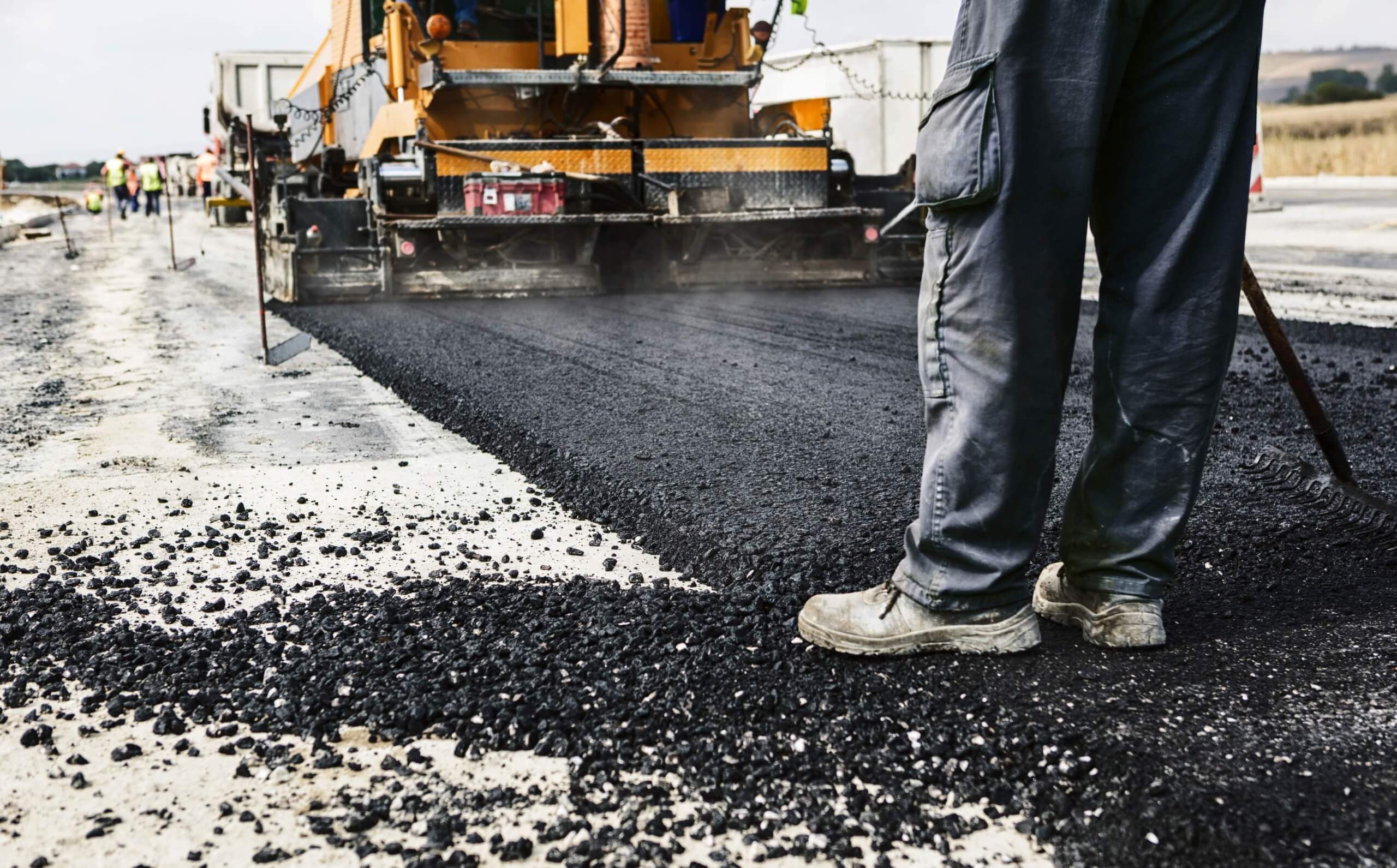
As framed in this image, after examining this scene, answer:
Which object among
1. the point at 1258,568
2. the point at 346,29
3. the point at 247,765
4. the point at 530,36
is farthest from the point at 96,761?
the point at 346,29

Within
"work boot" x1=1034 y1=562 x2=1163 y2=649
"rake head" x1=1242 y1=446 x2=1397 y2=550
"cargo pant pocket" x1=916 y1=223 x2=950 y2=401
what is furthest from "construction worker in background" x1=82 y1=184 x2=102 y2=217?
"work boot" x1=1034 y1=562 x2=1163 y2=649

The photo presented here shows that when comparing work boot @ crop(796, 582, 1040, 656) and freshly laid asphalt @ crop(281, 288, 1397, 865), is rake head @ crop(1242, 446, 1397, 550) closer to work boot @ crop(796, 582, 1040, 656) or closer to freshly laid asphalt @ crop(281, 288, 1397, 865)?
freshly laid asphalt @ crop(281, 288, 1397, 865)

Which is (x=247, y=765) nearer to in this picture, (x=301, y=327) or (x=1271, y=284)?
(x=301, y=327)

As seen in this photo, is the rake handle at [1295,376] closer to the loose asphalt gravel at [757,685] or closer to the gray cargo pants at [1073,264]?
the loose asphalt gravel at [757,685]

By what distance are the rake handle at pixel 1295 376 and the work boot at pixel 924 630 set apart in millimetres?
840

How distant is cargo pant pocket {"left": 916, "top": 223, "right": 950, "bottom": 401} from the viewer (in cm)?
232

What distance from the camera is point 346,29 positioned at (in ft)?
38.2

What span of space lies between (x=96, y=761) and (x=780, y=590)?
1368mm

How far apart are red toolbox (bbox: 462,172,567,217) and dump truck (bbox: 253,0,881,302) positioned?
0.01 metres

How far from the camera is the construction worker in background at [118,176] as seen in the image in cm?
3066

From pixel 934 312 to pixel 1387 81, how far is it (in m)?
118

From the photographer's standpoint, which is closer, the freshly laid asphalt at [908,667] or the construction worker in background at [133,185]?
the freshly laid asphalt at [908,667]

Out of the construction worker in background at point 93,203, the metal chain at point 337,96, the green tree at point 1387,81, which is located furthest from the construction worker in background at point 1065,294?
the green tree at point 1387,81

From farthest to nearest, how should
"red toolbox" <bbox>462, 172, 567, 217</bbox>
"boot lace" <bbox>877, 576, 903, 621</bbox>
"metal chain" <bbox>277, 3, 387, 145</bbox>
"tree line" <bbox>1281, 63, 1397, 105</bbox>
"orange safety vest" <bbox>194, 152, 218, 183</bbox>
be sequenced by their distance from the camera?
"tree line" <bbox>1281, 63, 1397, 105</bbox> < "orange safety vest" <bbox>194, 152, 218, 183</bbox> < "metal chain" <bbox>277, 3, 387, 145</bbox> < "red toolbox" <bbox>462, 172, 567, 217</bbox> < "boot lace" <bbox>877, 576, 903, 621</bbox>
